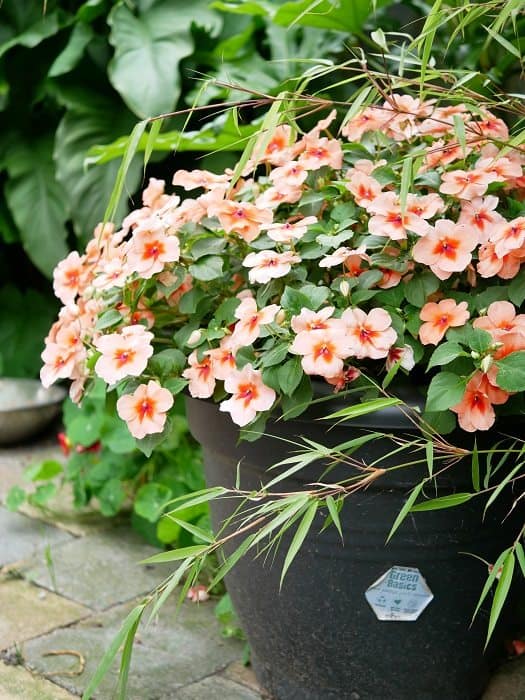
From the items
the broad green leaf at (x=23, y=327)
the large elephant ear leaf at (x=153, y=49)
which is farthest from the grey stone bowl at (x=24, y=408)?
the large elephant ear leaf at (x=153, y=49)

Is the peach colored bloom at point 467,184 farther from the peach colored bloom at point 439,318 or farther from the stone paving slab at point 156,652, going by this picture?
Answer: the stone paving slab at point 156,652

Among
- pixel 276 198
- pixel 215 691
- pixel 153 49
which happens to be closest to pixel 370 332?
pixel 276 198

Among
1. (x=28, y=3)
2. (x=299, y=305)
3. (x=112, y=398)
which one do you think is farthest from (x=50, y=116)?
(x=299, y=305)

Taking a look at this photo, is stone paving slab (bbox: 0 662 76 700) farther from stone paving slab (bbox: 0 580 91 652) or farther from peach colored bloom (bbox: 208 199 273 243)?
peach colored bloom (bbox: 208 199 273 243)

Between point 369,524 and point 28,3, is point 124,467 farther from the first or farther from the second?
point 28,3

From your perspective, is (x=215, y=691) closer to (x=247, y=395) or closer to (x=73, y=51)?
(x=247, y=395)

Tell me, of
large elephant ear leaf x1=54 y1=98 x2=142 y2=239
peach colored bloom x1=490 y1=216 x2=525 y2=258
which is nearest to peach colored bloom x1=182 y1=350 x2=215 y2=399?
peach colored bloom x1=490 y1=216 x2=525 y2=258

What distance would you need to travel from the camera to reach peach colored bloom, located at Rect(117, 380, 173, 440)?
44.8 inches

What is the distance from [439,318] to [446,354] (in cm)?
8

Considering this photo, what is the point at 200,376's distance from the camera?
1.19m

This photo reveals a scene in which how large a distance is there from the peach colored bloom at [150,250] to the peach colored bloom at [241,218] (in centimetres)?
6

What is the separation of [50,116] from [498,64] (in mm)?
1394

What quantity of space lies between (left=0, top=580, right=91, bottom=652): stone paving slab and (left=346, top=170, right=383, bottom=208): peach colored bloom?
899 mm

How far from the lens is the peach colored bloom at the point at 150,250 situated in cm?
120
